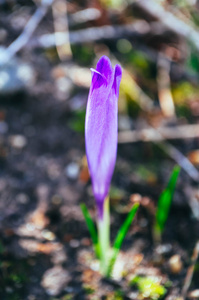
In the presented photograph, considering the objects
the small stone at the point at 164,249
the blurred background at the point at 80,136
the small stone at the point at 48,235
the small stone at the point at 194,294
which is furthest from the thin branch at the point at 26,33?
the small stone at the point at 194,294

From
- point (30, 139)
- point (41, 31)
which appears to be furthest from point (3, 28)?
point (30, 139)

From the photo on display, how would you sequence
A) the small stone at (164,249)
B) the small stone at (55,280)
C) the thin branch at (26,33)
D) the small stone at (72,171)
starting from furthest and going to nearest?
the thin branch at (26,33) < the small stone at (72,171) < the small stone at (164,249) < the small stone at (55,280)

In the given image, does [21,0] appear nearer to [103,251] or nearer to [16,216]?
[16,216]

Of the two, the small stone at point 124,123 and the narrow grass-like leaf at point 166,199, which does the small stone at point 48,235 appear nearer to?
the narrow grass-like leaf at point 166,199

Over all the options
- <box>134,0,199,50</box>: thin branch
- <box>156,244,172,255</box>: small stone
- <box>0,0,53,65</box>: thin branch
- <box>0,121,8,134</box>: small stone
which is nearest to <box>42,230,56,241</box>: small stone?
<box>156,244,172,255</box>: small stone

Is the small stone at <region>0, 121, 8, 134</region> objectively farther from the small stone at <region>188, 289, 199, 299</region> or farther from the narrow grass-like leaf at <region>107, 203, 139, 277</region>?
the small stone at <region>188, 289, 199, 299</region>
